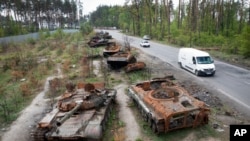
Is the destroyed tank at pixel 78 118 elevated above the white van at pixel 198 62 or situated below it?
below

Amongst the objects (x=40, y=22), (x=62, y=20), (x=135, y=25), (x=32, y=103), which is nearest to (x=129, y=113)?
(x=32, y=103)

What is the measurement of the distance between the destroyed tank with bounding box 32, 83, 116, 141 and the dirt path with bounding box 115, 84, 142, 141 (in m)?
0.83

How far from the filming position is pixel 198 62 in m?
24.3

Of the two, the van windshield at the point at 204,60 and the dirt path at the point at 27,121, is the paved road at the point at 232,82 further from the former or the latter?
the dirt path at the point at 27,121

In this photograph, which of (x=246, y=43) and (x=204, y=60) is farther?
(x=246, y=43)

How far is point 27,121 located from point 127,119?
5669mm

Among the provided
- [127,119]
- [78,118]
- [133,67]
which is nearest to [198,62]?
[133,67]

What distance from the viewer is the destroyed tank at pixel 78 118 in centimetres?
1134

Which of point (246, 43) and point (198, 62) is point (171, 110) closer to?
point (198, 62)

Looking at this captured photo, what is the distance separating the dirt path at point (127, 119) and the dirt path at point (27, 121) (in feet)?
15.6

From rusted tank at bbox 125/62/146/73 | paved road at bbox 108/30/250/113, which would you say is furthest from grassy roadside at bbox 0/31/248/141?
paved road at bbox 108/30/250/113

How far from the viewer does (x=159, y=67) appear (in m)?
27.8

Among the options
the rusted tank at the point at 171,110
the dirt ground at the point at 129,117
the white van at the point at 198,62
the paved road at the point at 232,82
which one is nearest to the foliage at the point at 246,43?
the paved road at the point at 232,82

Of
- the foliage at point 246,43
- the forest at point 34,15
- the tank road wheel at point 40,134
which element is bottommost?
the tank road wheel at point 40,134
